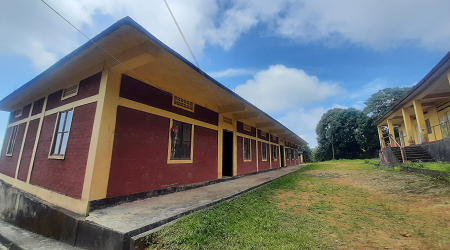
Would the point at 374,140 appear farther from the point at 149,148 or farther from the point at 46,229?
the point at 46,229

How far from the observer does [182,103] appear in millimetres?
6766

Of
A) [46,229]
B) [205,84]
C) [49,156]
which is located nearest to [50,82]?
[49,156]

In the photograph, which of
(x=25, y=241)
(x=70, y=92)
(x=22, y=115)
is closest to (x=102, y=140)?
(x=70, y=92)

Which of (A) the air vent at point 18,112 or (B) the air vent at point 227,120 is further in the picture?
(B) the air vent at point 227,120

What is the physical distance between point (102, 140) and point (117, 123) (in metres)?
0.57

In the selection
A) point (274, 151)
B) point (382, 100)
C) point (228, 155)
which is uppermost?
point (382, 100)

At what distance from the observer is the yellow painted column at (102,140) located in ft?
13.5

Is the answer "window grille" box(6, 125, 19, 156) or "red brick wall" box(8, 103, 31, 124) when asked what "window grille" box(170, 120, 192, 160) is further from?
"window grille" box(6, 125, 19, 156)

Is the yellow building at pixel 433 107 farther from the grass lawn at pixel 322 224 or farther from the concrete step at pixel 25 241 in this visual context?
the concrete step at pixel 25 241

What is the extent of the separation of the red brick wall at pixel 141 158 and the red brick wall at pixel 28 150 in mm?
5013

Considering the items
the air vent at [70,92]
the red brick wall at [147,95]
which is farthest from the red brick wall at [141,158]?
the air vent at [70,92]

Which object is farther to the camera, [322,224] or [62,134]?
[62,134]

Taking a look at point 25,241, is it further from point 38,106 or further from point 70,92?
point 38,106

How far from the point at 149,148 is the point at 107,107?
1.59 metres
